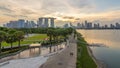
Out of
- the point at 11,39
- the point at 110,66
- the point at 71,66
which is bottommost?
the point at 110,66

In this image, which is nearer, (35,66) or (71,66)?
(35,66)

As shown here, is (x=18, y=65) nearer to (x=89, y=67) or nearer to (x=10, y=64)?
(x=10, y=64)

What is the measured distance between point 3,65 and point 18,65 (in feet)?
8.06

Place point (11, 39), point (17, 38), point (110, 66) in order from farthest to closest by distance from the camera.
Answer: point (17, 38) → point (11, 39) → point (110, 66)

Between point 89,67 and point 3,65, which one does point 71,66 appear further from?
point 3,65

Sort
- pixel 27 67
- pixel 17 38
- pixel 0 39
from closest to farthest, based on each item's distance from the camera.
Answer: pixel 27 67 < pixel 0 39 < pixel 17 38

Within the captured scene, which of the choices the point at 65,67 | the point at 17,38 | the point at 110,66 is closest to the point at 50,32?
the point at 17,38

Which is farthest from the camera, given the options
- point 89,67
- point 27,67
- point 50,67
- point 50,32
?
point 50,32

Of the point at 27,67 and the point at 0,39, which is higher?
the point at 0,39

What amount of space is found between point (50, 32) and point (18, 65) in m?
56.3

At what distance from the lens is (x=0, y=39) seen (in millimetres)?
46094

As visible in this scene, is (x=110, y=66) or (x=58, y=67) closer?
(x=58, y=67)

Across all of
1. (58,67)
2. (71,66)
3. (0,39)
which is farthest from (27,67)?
(0,39)

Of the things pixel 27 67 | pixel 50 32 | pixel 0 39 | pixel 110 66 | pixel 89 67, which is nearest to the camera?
pixel 27 67
